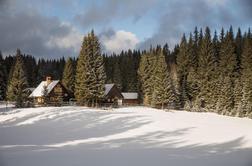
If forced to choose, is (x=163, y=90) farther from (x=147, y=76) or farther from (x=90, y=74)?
(x=90, y=74)

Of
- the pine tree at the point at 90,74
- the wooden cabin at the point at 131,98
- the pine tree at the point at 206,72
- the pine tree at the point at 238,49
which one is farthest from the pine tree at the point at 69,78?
the pine tree at the point at 238,49

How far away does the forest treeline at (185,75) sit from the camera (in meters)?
47.8

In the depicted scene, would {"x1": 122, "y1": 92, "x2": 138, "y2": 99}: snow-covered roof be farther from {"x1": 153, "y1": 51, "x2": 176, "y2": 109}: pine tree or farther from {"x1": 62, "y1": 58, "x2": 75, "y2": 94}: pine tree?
{"x1": 153, "y1": 51, "x2": 176, "y2": 109}: pine tree

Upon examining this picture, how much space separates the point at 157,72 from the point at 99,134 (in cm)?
3517

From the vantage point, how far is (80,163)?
1170 centimetres

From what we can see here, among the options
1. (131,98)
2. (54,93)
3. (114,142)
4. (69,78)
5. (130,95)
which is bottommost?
(114,142)

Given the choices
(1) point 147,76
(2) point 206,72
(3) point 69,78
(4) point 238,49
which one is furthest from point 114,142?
(4) point 238,49

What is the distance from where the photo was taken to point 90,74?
44.6 m

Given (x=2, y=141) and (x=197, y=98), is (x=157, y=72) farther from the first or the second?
(x=2, y=141)

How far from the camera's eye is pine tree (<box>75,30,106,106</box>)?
4428 cm

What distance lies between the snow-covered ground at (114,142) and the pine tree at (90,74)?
959 cm

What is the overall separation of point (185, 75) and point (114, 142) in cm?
4902

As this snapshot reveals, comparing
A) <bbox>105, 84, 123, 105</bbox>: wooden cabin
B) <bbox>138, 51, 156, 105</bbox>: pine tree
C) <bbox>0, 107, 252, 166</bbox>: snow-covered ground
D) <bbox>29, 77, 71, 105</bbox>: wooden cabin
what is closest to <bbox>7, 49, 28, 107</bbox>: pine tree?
<bbox>29, 77, 71, 105</bbox>: wooden cabin

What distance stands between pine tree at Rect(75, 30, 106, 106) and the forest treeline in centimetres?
14
